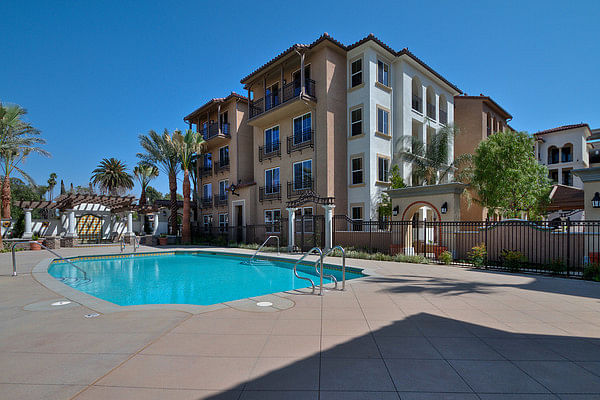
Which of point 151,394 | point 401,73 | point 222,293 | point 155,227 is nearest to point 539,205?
point 401,73

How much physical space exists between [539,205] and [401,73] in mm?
13433

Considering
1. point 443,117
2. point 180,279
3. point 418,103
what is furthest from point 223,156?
point 443,117

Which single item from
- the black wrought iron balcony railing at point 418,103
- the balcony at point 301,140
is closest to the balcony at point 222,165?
the balcony at point 301,140

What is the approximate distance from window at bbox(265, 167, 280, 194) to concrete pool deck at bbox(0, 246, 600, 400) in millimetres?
16411

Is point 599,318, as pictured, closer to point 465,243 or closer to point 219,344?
point 219,344

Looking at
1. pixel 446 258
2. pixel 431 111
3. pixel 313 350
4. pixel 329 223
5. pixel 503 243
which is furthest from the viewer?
pixel 431 111

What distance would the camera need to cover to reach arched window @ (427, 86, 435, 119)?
2256 centimetres

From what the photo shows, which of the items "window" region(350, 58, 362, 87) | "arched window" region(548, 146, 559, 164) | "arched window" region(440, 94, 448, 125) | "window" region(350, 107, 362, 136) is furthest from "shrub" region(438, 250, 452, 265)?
"arched window" region(548, 146, 559, 164)

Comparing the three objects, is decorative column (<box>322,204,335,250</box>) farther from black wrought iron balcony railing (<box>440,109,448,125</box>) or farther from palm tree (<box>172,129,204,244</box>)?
palm tree (<box>172,129,204,244</box>)

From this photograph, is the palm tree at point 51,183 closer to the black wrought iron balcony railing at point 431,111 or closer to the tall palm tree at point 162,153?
the tall palm tree at point 162,153

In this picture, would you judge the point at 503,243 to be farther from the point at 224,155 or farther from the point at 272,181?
the point at 224,155

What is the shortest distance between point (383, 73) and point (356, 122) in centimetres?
375

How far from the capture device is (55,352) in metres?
3.64

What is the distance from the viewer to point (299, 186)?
20531 mm
